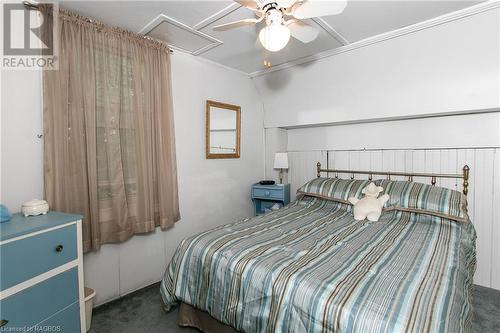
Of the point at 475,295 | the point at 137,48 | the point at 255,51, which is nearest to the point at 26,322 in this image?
the point at 137,48

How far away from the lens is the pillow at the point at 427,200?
7.08ft

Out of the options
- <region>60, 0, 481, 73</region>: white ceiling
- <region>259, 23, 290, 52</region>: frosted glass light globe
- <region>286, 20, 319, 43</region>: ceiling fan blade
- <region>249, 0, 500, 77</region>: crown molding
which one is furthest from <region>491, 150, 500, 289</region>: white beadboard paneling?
<region>259, 23, 290, 52</region>: frosted glass light globe

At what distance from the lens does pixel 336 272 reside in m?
1.37

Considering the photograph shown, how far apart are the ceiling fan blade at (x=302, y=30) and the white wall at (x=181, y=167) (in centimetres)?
146

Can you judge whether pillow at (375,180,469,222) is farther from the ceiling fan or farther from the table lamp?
the ceiling fan

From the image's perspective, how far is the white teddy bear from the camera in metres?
2.34

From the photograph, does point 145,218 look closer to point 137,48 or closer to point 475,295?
point 137,48

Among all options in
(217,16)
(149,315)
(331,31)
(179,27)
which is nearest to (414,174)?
(331,31)

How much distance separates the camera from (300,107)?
339 cm

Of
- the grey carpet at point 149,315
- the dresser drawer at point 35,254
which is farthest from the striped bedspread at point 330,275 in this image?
the dresser drawer at point 35,254

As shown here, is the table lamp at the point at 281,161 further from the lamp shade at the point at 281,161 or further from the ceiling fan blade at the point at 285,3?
the ceiling fan blade at the point at 285,3

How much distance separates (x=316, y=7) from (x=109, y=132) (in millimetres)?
1849

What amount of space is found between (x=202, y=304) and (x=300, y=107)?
2576mm

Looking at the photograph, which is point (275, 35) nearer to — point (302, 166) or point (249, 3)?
point (249, 3)
